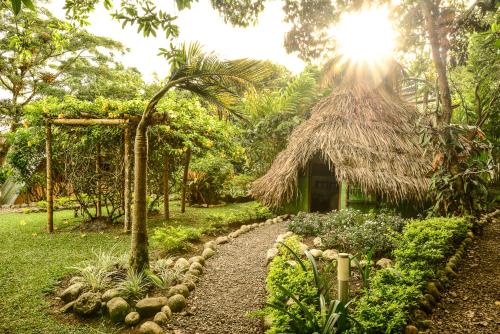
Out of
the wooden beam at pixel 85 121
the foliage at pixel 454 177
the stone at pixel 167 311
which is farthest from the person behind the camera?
the wooden beam at pixel 85 121

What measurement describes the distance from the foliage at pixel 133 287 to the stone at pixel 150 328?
21.8 inches

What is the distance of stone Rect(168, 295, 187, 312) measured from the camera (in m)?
3.34

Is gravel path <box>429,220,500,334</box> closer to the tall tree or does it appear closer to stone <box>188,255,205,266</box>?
stone <box>188,255,205,266</box>

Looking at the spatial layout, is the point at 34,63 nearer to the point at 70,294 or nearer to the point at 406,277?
the point at 70,294

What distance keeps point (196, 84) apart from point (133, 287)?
2.40 metres

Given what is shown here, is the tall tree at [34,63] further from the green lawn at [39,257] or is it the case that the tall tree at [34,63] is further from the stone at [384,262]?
the stone at [384,262]

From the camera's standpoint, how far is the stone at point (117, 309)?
3145 millimetres

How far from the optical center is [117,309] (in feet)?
10.4

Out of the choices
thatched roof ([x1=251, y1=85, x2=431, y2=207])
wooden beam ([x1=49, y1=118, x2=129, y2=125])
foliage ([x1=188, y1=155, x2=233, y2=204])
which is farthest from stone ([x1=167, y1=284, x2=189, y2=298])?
foliage ([x1=188, y1=155, x2=233, y2=204])

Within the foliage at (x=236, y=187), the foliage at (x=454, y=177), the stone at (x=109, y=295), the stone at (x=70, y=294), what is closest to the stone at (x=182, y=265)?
the stone at (x=109, y=295)

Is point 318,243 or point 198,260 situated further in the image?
point 318,243

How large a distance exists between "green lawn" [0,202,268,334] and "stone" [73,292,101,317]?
161mm

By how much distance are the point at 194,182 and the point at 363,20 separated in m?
6.70

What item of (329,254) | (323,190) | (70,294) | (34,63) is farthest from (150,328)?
(34,63)
